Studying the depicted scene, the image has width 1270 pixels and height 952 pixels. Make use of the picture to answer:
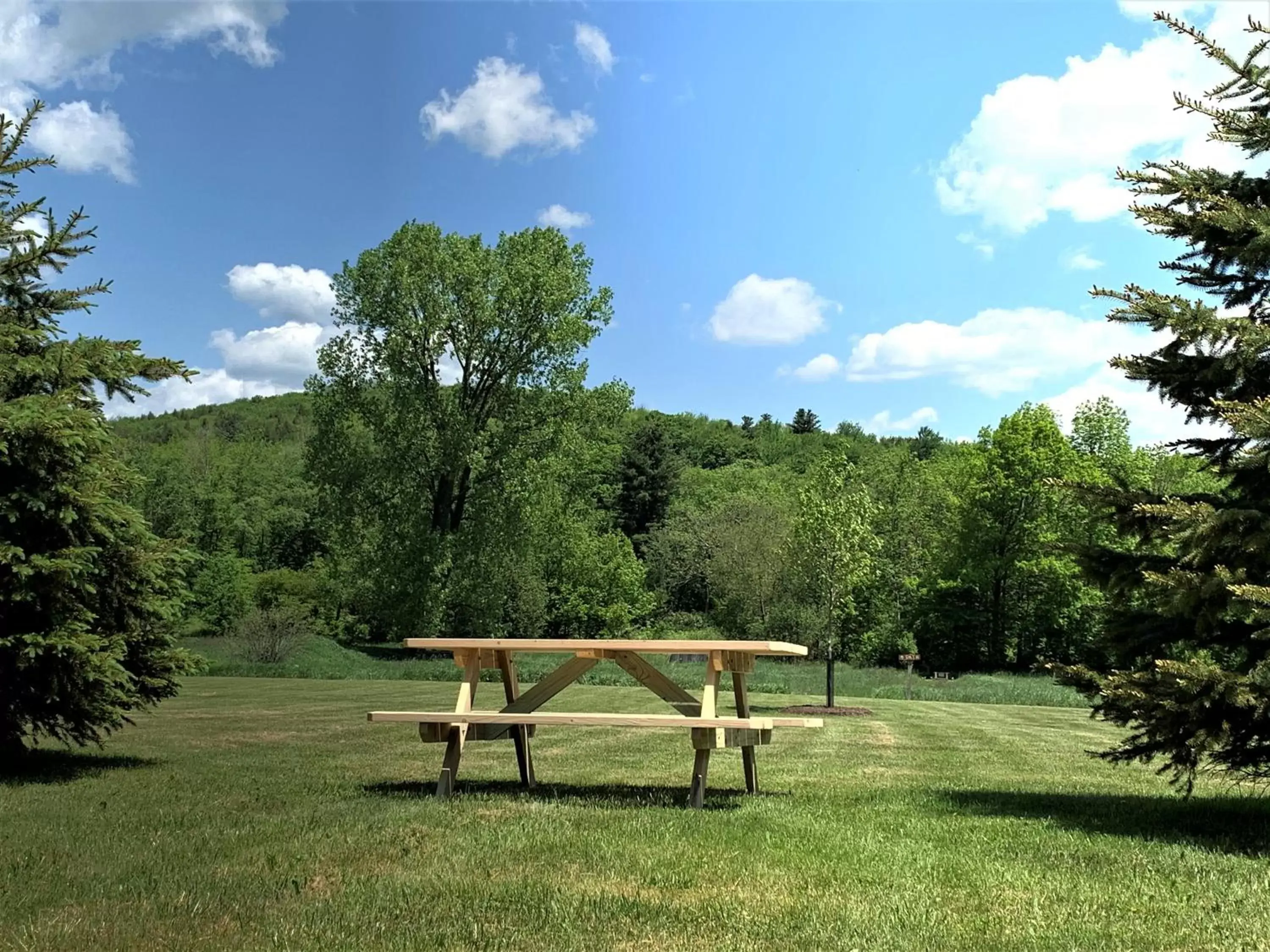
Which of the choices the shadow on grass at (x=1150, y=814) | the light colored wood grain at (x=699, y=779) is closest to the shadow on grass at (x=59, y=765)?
the light colored wood grain at (x=699, y=779)

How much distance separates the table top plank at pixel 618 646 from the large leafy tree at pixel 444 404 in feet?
98.7

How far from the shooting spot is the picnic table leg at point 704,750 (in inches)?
279

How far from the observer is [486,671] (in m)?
33.4

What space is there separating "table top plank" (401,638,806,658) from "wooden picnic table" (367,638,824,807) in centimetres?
1

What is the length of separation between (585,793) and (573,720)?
1.04 meters

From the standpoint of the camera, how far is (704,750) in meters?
7.18

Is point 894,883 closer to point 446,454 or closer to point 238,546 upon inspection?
point 446,454

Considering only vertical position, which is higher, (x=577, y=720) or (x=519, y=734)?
(x=577, y=720)

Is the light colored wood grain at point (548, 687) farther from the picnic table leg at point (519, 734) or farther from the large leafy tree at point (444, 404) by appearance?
the large leafy tree at point (444, 404)

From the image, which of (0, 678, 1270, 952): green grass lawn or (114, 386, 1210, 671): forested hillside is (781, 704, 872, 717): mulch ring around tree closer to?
(114, 386, 1210, 671): forested hillside

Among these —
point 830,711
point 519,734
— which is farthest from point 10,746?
point 830,711

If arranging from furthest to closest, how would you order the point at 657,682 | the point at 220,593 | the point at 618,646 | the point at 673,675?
the point at 220,593 < the point at 673,675 < the point at 657,682 < the point at 618,646

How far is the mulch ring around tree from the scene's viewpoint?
20.2m

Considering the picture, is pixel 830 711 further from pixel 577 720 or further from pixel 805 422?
pixel 805 422
